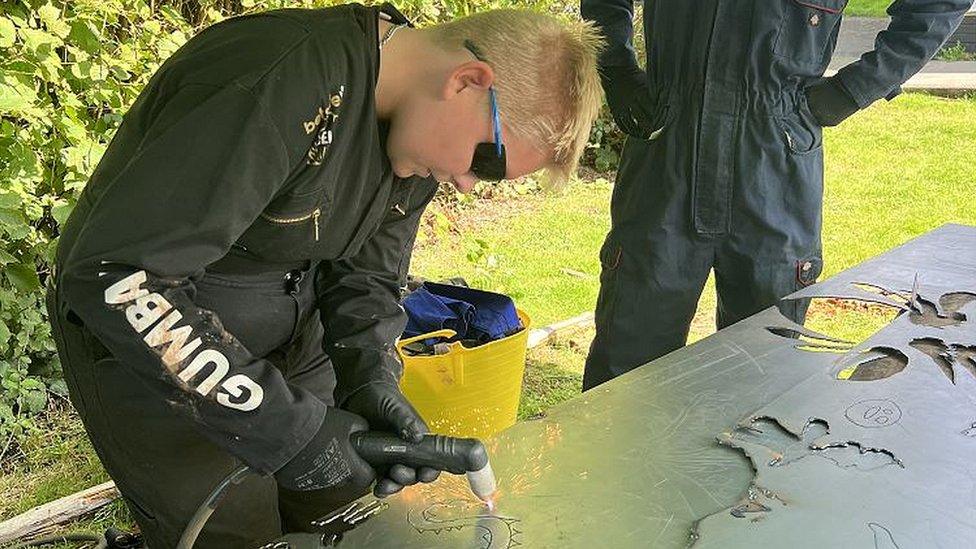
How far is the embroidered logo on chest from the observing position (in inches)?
61.7

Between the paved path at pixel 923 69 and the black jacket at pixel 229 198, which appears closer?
the black jacket at pixel 229 198

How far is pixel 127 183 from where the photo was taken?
1.37m

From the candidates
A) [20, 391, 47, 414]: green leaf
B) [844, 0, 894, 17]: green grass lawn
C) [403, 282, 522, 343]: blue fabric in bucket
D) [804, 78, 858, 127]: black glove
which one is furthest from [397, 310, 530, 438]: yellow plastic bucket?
[844, 0, 894, 17]: green grass lawn

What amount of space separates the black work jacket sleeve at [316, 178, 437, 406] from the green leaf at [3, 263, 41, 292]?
1686 millimetres

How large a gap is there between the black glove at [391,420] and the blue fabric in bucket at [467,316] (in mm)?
1152

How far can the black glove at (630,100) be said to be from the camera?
2.96 m

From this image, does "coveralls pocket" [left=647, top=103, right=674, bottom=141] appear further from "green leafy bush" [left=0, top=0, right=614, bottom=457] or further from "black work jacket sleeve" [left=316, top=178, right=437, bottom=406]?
"green leafy bush" [left=0, top=0, right=614, bottom=457]

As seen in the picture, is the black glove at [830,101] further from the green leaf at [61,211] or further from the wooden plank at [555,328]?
the green leaf at [61,211]

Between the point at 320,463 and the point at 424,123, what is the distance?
603mm

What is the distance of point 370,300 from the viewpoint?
2.11m

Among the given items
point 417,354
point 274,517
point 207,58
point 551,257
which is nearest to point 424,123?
point 207,58

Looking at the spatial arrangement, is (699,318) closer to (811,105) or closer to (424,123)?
(811,105)

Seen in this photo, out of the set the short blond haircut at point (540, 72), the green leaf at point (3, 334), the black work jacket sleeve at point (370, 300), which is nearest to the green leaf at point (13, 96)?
the green leaf at point (3, 334)

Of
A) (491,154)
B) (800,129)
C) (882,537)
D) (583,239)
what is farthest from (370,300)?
(583,239)
